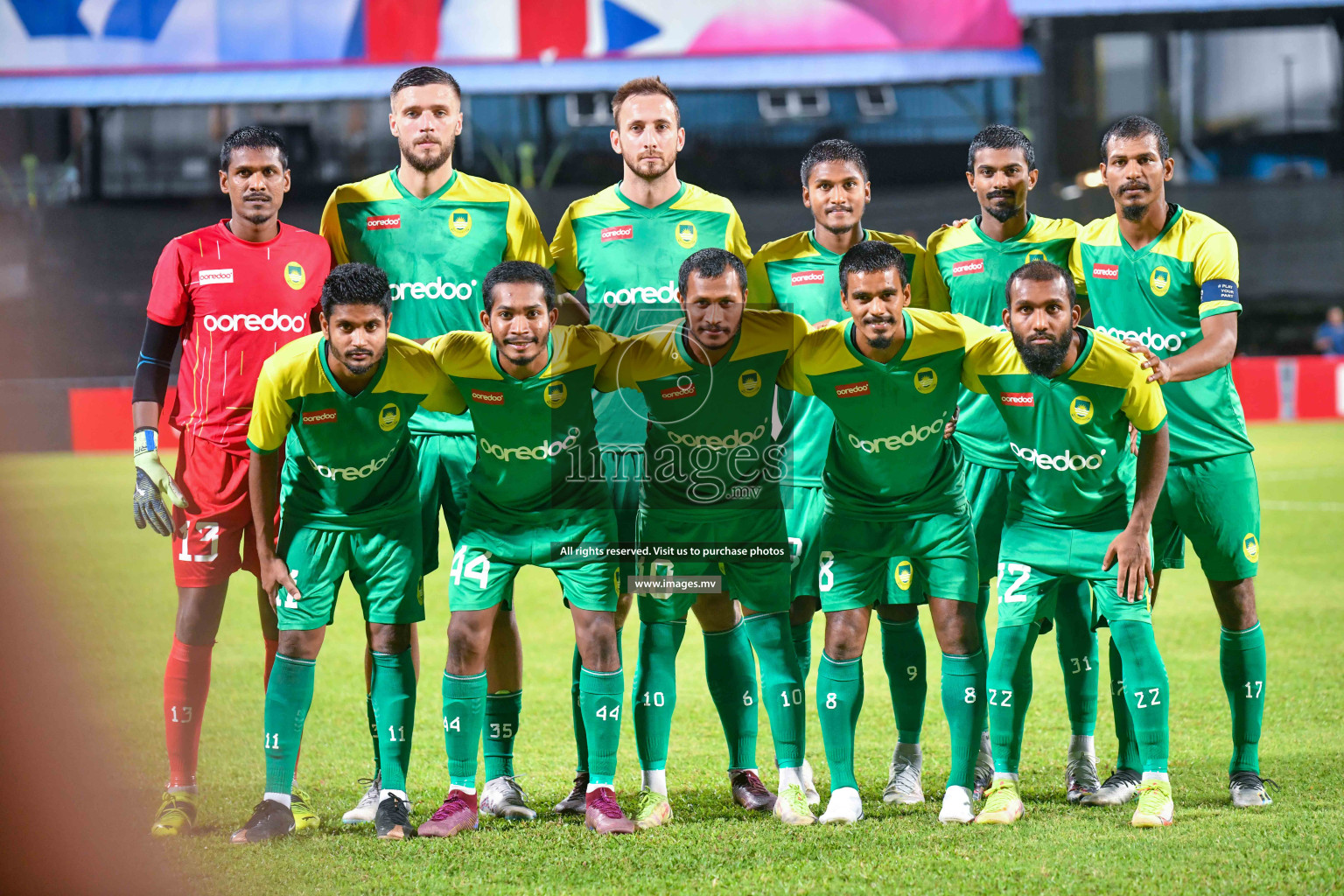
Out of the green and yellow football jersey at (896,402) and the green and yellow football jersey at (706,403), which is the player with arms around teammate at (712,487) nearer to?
the green and yellow football jersey at (706,403)

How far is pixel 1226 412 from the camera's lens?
4.25m

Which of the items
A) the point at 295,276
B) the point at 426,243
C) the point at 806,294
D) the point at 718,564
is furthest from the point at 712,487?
the point at 295,276

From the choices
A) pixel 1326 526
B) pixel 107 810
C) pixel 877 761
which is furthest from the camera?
pixel 1326 526

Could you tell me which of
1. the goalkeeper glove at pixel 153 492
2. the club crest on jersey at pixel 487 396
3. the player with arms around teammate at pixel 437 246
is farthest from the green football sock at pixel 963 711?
the goalkeeper glove at pixel 153 492

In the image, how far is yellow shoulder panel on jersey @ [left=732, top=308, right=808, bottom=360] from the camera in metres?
4.09

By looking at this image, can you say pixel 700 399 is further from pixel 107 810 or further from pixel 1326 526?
pixel 1326 526

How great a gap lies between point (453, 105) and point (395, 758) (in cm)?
224

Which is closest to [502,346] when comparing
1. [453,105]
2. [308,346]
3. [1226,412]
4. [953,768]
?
[308,346]

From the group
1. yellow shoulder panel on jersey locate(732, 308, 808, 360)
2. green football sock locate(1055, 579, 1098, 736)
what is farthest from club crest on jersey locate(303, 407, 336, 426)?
green football sock locate(1055, 579, 1098, 736)

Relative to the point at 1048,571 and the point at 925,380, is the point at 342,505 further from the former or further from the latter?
the point at 1048,571

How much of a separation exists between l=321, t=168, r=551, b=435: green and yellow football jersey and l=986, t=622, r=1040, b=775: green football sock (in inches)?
80.6

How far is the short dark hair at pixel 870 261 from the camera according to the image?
13.0 ft

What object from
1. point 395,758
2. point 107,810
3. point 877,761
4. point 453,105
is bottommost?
point 877,761

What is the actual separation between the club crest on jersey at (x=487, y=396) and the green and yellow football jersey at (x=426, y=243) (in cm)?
49
